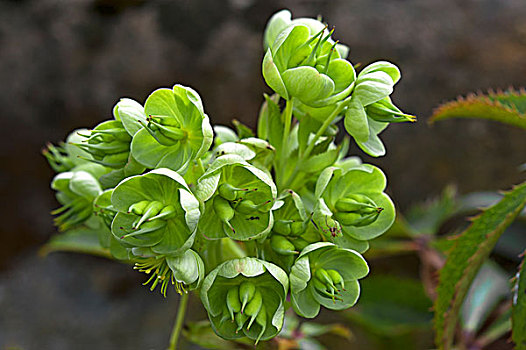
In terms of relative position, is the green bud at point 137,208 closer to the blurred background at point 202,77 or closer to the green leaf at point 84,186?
the green leaf at point 84,186

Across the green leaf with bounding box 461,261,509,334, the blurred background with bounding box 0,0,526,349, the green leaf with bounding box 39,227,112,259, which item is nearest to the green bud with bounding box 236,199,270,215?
the green leaf with bounding box 39,227,112,259

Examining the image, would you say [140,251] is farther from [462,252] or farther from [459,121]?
[459,121]

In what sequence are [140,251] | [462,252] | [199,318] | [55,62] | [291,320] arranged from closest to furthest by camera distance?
[140,251] → [462,252] → [291,320] → [199,318] → [55,62]

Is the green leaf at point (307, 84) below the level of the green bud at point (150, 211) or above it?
above

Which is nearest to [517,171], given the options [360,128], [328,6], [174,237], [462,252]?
[328,6]

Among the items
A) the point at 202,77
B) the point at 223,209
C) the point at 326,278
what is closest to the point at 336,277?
the point at 326,278

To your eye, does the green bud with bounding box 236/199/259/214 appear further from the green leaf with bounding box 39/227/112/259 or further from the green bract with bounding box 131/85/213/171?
the green leaf with bounding box 39/227/112/259

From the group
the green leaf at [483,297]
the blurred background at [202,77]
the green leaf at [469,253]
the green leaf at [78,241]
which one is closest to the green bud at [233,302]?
the green leaf at [469,253]
